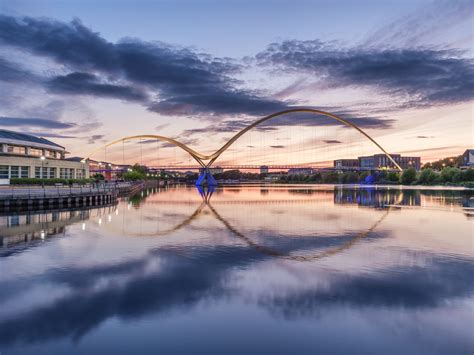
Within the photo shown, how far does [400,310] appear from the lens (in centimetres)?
1092

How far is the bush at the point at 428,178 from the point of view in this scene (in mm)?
111988

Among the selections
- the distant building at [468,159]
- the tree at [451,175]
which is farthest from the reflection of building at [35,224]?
the distant building at [468,159]

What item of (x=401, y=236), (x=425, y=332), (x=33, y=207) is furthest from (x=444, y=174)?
(x=425, y=332)

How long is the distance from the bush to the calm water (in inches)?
3861

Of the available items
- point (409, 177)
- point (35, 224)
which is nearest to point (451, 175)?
point (409, 177)

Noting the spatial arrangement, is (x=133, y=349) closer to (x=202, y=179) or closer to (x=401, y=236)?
(x=401, y=236)

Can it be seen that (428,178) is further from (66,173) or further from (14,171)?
(14,171)

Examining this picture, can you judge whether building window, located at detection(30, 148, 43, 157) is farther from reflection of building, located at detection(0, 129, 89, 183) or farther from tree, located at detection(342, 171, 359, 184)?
tree, located at detection(342, 171, 359, 184)

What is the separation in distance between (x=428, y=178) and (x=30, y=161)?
4069 inches

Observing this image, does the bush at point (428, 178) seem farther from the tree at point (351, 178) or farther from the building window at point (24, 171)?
the building window at point (24, 171)

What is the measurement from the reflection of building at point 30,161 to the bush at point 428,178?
93.5 meters

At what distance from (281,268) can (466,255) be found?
914 cm

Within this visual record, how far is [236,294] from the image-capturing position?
488 inches

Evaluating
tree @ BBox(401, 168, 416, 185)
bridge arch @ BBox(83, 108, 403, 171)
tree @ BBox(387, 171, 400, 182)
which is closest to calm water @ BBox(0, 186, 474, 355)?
bridge arch @ BBox(83, 108, 403, 171)
